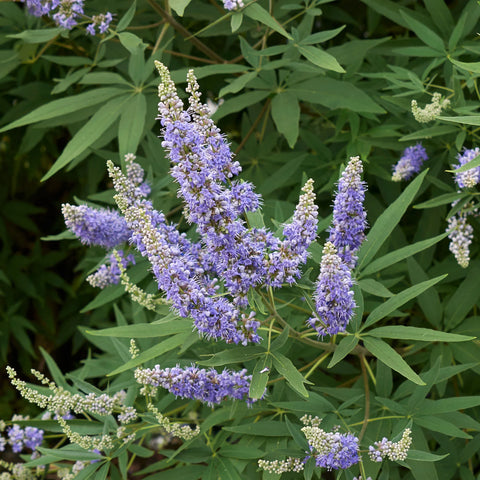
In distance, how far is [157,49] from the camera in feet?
13.6

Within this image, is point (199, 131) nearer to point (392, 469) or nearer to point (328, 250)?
point (328, 250)

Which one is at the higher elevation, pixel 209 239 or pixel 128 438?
pixel 209 239

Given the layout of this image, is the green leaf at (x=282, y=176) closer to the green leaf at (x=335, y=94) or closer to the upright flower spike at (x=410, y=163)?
the green leaf at (x=335, y=94)

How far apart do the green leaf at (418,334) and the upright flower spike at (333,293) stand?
251 mm

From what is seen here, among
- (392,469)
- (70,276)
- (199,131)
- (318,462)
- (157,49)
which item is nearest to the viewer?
(199,131)

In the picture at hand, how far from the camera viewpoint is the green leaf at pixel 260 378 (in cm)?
241

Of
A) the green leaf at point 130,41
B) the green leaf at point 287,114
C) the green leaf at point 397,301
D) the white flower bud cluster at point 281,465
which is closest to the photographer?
the green leaf at point 397,301

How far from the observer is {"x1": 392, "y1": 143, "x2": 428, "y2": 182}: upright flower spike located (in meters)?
3.69

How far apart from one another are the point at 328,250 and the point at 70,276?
212 inches

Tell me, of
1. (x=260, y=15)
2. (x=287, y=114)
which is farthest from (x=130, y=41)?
(x=287, y=114)

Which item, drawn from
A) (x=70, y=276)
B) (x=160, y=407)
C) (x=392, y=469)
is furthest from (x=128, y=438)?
(x=70, y=276)

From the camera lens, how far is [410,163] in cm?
372

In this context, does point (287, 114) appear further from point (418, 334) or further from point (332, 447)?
point (332, 447)

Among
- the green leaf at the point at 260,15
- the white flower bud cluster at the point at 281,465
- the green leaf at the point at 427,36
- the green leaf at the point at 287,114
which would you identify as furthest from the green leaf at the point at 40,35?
the white flower bud cluster at the point at 281,465
